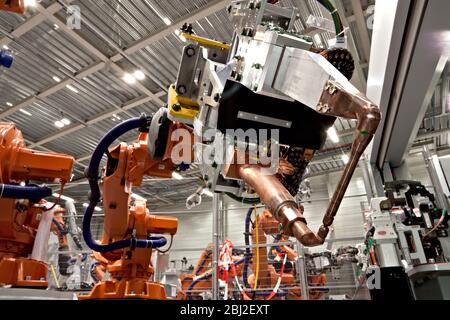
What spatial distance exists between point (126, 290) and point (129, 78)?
16.0 feet

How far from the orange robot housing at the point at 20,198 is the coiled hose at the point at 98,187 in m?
0.17

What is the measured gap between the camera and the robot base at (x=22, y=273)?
179cm

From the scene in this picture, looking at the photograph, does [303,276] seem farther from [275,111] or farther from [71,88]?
[71,88]

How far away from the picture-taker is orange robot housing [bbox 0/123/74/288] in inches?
70.6

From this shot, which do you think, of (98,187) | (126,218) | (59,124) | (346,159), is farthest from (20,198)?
(59,124)

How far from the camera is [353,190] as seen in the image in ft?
32.2

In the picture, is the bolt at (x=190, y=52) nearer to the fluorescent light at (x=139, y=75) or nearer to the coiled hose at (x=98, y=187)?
the coiled hose at (x=98, y=187)

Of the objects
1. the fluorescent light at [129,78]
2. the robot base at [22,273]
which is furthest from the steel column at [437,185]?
the fluorescent light at [129,78]

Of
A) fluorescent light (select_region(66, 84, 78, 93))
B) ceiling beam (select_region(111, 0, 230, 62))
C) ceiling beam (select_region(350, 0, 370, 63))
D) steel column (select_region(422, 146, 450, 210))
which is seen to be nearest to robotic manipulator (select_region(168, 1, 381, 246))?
steel column (select_region(422, 146, 450, 210))

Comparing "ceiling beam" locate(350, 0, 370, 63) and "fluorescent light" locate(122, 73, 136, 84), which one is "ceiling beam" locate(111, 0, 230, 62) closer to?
"fluorescent light" locate(122, 73, 136, 84)

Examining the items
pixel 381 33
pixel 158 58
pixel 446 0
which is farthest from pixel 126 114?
pixel 446 0

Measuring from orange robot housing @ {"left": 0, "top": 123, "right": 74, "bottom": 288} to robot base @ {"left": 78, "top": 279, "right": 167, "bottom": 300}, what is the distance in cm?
50
